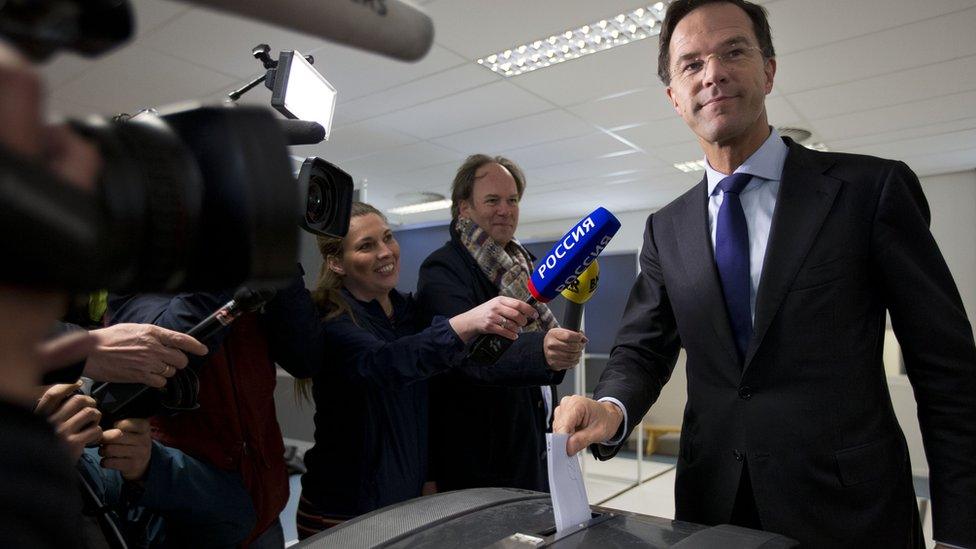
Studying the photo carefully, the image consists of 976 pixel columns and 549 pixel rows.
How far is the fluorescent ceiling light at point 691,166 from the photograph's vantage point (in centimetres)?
543

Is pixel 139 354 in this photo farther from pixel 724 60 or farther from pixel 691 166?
pixel 691 166

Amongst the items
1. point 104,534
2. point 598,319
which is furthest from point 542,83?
point 104,534

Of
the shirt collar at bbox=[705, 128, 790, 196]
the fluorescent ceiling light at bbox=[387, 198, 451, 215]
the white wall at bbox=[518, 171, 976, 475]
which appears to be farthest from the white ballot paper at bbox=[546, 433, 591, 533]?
the fluorescent ceiling light at bbox=[387, 198, 451, 215]

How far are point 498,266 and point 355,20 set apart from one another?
52.2 inches

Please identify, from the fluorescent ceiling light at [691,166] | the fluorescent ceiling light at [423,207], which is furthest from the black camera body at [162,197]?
the fluorescent ceiling light at [423,207]

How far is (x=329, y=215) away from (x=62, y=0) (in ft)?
2.18

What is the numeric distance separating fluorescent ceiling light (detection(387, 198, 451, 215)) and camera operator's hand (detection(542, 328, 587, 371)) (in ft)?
18.3

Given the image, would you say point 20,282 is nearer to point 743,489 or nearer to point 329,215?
point 329,215

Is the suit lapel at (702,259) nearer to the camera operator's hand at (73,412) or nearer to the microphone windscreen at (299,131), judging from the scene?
the microphone windscreen at (299,131)

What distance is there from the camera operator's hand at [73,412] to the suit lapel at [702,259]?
852 mm

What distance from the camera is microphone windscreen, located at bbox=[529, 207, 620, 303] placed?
100cm

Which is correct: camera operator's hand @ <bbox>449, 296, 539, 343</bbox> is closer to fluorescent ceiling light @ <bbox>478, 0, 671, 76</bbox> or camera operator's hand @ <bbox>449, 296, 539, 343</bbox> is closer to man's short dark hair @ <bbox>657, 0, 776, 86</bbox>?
man's short dark hair @ <bbox>657, 0, 776, 86</bbox>

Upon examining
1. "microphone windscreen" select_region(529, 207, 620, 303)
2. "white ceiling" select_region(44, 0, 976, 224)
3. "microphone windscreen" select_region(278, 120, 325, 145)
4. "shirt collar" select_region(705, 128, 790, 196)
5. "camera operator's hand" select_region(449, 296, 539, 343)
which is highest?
"white ceiling" select_region(44, 0, 976, 224)

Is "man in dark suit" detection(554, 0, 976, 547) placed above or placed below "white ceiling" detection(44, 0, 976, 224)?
below
